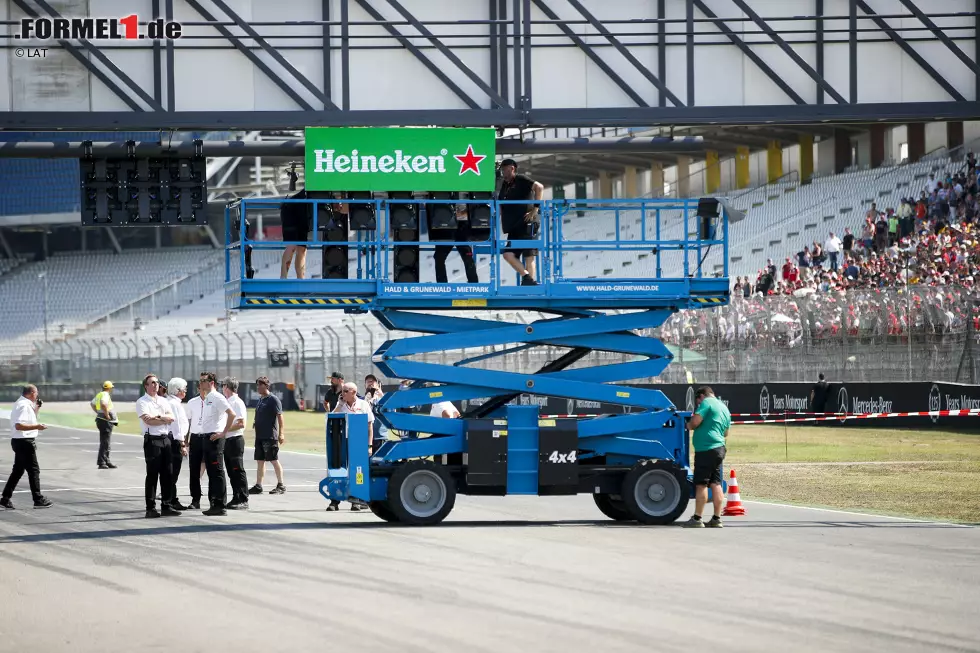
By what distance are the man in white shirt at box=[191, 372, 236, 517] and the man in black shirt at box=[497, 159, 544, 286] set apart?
159 inches

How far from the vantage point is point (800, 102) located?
1961 cm

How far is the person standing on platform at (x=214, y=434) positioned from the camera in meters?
16.8

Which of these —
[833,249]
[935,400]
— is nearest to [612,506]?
[935,400]

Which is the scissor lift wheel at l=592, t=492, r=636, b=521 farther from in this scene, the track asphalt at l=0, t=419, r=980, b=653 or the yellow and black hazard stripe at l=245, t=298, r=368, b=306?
the yellow and black hazard stripe at l=245, t=298, r=368, b=306

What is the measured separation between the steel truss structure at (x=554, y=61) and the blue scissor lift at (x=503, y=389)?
308 centimetres

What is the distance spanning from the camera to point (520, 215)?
652 inches

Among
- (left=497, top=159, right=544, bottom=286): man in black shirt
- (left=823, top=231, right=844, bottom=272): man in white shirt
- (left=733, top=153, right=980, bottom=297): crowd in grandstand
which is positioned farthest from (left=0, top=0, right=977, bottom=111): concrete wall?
(left=823, top=231, right=844, bottom=272): man in white shirt

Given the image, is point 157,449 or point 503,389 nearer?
point 503,389

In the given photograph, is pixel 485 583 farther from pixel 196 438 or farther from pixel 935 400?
pixel 935 400

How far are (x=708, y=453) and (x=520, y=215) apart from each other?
3644 millimetres

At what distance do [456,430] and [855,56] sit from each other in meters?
8.55

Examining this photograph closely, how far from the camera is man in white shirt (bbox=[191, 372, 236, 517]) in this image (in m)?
16.8

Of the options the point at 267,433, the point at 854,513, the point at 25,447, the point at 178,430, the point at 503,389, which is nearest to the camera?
the point at 503,389

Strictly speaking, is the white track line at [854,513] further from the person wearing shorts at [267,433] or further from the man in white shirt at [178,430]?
the man in white shirt at [178,430]
